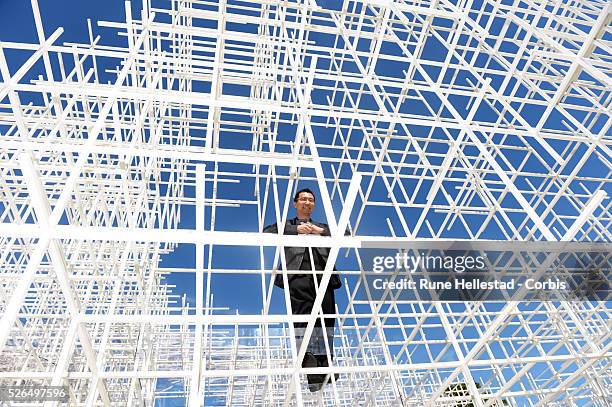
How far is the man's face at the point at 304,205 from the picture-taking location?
A: 2.41 meters

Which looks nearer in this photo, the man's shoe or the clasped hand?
the man's shoe

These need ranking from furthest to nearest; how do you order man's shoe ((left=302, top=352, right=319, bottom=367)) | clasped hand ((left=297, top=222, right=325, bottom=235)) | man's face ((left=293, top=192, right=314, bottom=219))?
man's face ((left=293, top=192, right=314, bottom=219)) → clasped hand ((left=297, top=222, right=325, bottom=235)) → man's shoe ((left=302, top=352, right=319, bottom=367))

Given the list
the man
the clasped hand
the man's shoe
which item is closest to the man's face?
the man

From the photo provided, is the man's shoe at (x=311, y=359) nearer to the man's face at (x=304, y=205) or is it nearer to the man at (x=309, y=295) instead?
the man at (x=309, y=295)

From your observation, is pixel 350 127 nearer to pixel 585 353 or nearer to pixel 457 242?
pixel 457 242

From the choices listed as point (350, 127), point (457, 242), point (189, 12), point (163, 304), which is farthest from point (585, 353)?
point (163, 304)

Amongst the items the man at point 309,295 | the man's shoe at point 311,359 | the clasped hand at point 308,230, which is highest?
the clasped hand at point 308,230

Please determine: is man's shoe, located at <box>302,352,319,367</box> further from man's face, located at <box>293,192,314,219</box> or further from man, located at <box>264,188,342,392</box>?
man's face, located at <box>293,192,314,219</box>

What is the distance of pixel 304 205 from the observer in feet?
7.89

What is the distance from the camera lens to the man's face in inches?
94.7

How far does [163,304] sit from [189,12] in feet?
6.39

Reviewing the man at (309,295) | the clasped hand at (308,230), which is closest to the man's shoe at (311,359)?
the man at (309,295)

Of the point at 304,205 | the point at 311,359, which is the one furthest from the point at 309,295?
the point at 304,205

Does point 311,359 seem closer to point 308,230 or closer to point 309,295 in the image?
point 309,295
